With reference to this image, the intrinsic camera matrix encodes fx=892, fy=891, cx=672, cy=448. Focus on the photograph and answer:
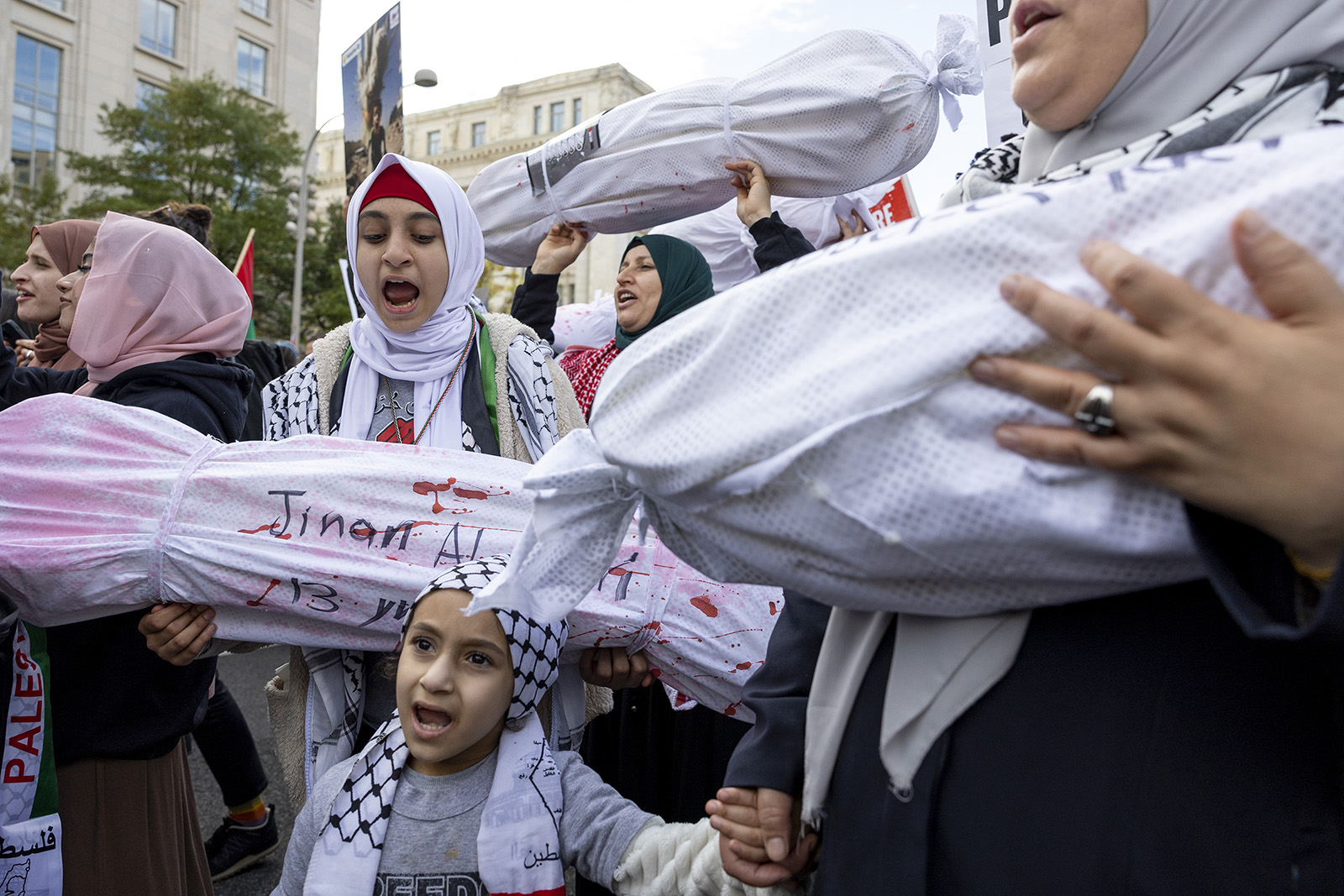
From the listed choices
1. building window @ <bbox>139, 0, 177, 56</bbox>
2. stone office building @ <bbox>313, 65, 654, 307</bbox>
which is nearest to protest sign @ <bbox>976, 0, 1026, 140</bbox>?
building window @ <bbox>139, 0, 177, 56</bbox>

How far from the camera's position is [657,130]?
275 centimetres

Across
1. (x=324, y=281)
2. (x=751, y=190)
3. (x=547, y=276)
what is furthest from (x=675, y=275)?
(x=324, y=281)

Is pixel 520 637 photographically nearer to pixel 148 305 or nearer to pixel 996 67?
pixel 148 305

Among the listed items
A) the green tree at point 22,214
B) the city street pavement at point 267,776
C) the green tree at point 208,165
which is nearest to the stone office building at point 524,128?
the green tree at point 208,165

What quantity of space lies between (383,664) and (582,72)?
46353 mm

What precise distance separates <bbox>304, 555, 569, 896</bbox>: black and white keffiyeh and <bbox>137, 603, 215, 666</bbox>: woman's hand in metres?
0.40

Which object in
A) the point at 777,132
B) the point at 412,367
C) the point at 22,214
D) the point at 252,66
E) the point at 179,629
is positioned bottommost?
the point at 179,629

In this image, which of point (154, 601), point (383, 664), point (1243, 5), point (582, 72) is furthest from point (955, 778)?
point (582, 72)

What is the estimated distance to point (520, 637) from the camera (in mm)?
1722

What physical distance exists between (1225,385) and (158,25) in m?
35.6

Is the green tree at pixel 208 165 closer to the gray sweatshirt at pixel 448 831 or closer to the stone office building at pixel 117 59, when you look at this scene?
the stone office building at pixel 117 59

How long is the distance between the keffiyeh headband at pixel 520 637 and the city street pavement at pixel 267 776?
215 centimetres

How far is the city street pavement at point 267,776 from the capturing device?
330 cm

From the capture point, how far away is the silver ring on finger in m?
0.72
